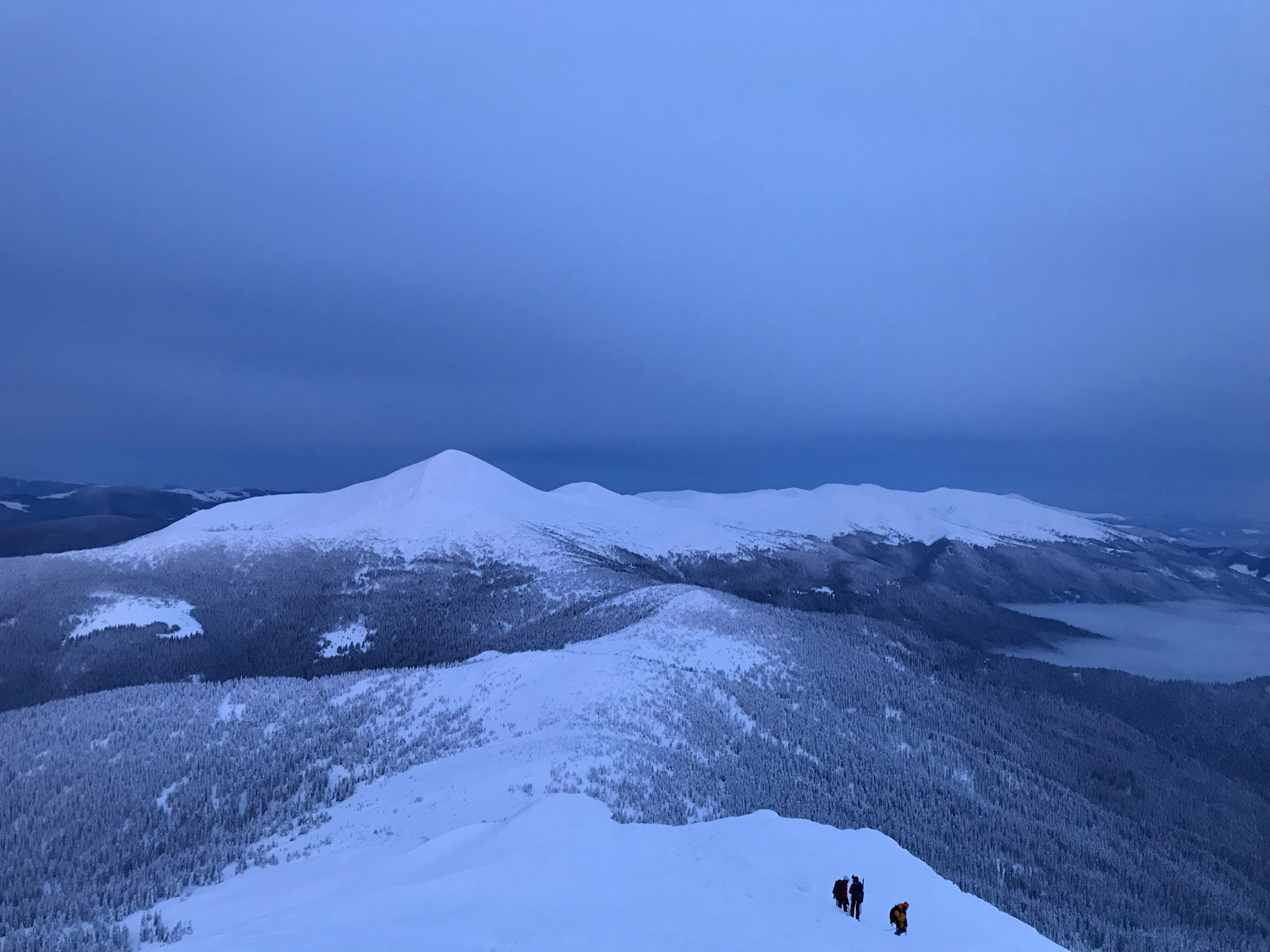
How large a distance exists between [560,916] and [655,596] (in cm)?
7586

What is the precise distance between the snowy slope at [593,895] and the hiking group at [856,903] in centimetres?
38

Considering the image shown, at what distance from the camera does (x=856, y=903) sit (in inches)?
765

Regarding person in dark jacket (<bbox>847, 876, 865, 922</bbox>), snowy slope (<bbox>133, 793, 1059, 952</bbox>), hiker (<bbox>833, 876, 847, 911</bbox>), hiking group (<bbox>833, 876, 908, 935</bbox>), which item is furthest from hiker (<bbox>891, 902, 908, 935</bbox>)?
hiker (<bbox>833, 876, 847, 911</bbox>)

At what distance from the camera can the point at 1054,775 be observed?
6281 centimetres

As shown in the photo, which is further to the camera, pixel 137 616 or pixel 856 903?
pixel 137 616

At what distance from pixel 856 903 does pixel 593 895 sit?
28.8 ft

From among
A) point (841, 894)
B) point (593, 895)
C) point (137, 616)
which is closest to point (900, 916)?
point (841, 894)

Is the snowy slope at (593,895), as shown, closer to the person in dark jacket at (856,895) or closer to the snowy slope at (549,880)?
the snowy slope at (549,880)

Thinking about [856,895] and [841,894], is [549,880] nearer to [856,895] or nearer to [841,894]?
[856,895]

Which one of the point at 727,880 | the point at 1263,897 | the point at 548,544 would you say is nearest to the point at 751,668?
the point at 727,880

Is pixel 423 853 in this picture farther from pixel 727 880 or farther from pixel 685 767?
pixel 685 767

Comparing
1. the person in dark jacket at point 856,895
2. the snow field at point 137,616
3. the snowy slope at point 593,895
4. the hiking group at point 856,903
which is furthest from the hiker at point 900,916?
the snow field at point 137,616

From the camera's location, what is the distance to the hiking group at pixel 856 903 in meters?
Answer: 18.7

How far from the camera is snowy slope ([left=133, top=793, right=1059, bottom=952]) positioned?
52.9 feet
